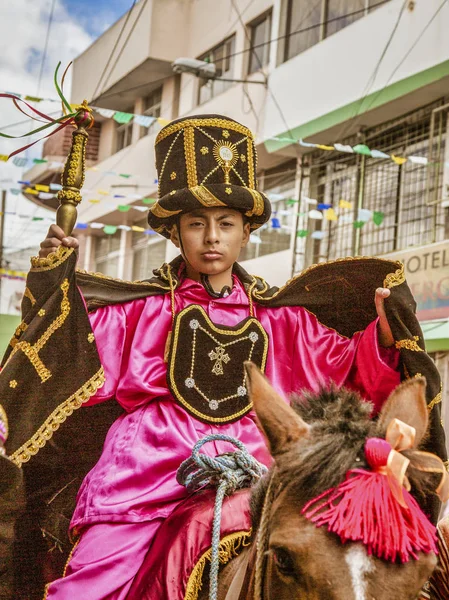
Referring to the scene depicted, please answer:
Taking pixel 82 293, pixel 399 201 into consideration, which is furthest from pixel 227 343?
pixel 399 201

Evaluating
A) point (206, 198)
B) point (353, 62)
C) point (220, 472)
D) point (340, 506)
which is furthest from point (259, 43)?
point (340, 506)

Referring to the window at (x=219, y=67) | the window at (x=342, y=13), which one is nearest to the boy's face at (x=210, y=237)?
the window at (x=342, y=13)

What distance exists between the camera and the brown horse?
5.75 ft

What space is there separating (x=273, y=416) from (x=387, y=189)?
9.09 m

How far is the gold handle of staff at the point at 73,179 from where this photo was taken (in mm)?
2732

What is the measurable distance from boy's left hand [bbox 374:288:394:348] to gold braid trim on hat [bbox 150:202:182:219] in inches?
33.0

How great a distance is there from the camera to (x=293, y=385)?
3.20 meters

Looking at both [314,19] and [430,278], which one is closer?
[430,278]

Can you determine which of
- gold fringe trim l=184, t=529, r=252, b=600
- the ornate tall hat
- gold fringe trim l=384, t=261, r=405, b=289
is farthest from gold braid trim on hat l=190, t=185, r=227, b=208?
gold fringe trim l=184, t=529, r=252, b=600

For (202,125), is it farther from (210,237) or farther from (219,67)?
(219,67)

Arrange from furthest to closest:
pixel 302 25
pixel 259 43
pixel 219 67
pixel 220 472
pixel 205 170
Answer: pixel 219 67 < pixel 259 43 < pixel 302 25 < pixel 205 170 < pixel 220 472

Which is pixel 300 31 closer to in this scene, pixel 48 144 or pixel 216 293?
pixel 48 144

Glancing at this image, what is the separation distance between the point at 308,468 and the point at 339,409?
0.23 m

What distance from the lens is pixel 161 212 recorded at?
3.22 metres
